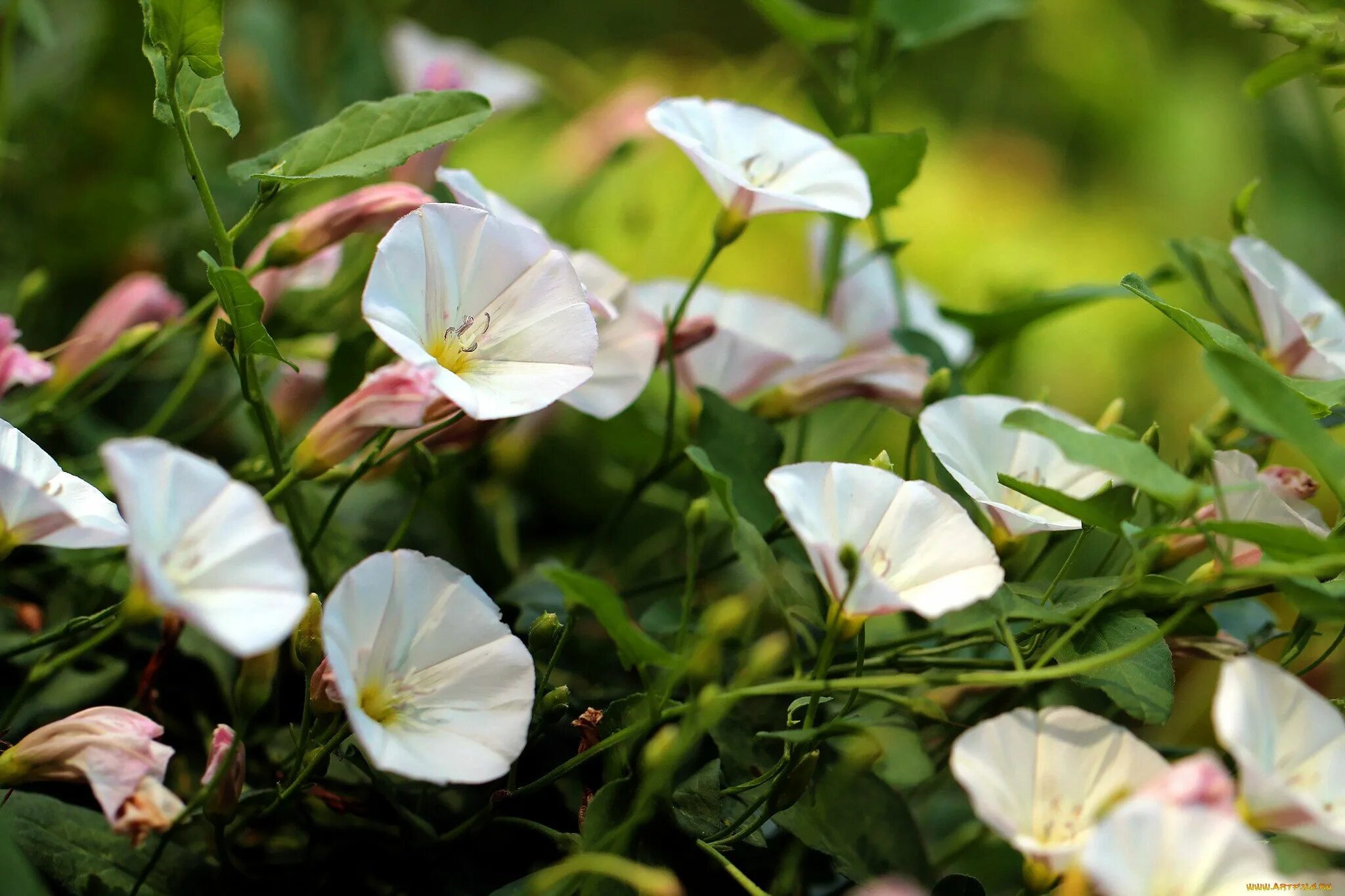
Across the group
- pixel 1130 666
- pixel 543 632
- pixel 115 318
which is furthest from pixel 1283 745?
pixel 115 318

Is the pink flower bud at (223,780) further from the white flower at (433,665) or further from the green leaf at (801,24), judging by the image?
the green leaf at (801,24)

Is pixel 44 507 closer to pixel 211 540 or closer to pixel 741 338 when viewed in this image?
pixel 211 540

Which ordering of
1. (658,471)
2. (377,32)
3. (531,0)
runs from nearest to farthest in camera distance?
(658,471)
(377,32)
(531,0)

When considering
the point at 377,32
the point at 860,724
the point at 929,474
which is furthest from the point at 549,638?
the point at 377,32

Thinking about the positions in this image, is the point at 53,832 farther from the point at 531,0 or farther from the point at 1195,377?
the point at 531,0

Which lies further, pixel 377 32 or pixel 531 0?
pixel 531 0

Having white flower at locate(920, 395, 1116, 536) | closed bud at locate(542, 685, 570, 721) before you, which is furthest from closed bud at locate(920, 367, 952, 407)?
closed bud at locate(542, 685, 570, 721)

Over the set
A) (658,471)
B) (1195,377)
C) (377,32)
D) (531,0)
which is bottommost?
(1195,377)
